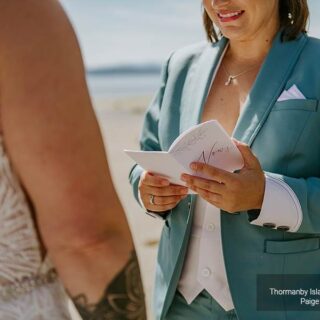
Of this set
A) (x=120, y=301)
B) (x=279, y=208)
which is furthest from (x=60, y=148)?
(x=279, y=208)

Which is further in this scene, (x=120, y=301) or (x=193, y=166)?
(x=193, y=166)

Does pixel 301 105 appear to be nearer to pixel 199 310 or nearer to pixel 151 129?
pixel 151 129

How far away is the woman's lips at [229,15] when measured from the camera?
246 cm

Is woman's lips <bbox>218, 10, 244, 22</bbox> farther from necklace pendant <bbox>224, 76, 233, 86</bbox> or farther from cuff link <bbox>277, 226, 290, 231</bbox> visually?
cuff link <bbox>277, 226, 290, 231</bbox>

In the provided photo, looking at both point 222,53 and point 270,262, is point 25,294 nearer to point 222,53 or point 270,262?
point 270,262

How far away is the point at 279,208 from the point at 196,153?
360 millimetres

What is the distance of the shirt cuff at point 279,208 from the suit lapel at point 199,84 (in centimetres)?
40

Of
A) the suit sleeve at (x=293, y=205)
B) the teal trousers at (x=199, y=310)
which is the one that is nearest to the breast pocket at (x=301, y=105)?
the suit sleeve at (x=293, y=205)

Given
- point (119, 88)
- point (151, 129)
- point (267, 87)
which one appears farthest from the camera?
point (119, 88)

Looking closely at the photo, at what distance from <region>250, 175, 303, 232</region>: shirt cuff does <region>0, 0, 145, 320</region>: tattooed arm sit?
1035 millimetres

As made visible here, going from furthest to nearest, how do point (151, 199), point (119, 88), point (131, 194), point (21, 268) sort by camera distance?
point (119, 88), point (131, 194), point (151, 199), point (21, 268)

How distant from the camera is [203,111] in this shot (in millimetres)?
2535

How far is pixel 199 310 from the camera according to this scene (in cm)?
244

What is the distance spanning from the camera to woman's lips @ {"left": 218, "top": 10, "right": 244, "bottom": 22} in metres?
2.46
